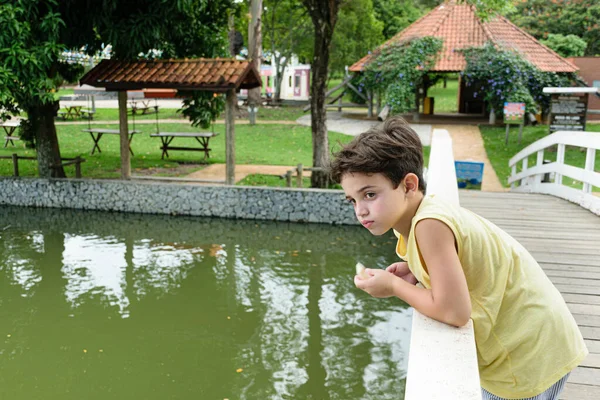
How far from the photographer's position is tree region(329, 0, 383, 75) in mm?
31188

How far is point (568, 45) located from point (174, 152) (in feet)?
58.5

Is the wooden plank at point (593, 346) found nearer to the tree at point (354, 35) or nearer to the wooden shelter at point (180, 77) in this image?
the wooden shelter at point (180, 77)

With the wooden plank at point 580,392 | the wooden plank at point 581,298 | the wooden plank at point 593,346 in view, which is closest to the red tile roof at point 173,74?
the wooden plank at point 581,298

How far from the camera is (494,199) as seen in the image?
28.8 ft

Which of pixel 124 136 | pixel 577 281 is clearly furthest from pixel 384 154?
pixel 124 136

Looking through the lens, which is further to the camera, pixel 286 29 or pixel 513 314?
pixel 286 29

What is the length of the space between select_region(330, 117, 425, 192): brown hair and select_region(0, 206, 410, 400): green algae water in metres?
4.55

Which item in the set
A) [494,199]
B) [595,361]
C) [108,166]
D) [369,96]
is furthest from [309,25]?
[595,361]

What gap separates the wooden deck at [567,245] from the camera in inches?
127

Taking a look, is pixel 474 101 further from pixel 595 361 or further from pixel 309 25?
pixel 595 361

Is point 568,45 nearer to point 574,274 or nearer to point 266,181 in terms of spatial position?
point 266,181

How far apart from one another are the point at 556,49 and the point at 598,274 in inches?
977

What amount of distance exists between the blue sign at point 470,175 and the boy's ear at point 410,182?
31.6ft

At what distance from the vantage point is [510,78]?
839 inches
